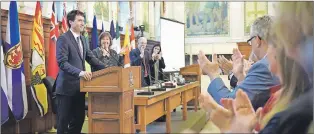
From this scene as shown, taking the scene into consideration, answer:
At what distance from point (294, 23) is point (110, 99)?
2.06m

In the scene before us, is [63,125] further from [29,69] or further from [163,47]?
[163,47]

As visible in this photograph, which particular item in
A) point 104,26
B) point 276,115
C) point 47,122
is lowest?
point 47,122

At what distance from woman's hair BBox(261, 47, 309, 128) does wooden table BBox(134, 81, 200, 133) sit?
2.45 meters

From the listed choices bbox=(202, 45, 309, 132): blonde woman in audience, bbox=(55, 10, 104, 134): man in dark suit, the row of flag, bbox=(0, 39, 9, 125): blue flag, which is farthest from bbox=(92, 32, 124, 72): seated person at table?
bbox=(202, 45, 309, 132): blonde woman in audience

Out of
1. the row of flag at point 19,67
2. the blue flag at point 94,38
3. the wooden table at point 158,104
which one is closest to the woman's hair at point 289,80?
the wooden table at point 158,104

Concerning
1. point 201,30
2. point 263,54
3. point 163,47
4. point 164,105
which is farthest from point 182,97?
point 201,30

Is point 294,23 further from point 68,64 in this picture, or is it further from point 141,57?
point 141,57

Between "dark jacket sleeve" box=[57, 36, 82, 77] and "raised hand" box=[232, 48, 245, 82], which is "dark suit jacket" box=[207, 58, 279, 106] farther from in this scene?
"dark jacket sleeve" box=[57, 36, 82, 77]

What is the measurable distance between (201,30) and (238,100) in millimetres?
10039

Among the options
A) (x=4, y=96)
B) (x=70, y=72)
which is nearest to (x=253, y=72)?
(x=70, y=72)

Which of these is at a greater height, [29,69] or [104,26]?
[104,26]

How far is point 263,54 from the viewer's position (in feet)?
4.51

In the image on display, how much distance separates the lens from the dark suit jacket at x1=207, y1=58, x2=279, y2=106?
119 cm

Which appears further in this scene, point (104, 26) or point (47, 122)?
point (104, 26)
